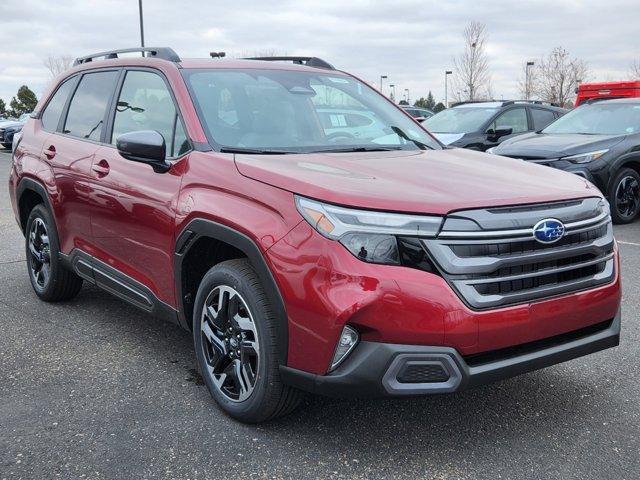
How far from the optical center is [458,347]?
2562mm

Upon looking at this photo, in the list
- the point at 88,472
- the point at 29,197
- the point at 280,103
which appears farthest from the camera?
the point at 29,197

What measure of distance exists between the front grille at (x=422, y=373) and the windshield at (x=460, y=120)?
899 centimetres

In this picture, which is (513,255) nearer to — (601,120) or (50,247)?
(50,247)

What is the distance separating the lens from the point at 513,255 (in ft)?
8.71

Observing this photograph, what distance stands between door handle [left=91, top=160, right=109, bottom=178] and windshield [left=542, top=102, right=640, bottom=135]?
7.25m

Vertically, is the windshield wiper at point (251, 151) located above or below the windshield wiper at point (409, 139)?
above

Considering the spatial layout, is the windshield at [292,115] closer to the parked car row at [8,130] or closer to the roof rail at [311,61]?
the roof rail at [311,61]

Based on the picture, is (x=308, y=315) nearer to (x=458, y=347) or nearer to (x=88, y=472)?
(x=458, y=347)

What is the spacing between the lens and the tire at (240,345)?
284 centimetres

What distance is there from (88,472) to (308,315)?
1109 mm

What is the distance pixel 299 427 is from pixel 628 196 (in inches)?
278

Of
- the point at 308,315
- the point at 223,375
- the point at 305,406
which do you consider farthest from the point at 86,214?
the point at 308,315

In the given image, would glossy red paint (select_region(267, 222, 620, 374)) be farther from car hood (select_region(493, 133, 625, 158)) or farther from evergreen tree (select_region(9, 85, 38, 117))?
evergreen tree (select_region(9, 85, 38, 117))

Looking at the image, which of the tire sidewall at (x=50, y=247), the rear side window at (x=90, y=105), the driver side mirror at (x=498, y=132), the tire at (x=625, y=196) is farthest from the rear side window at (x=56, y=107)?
the tire at (x=625, y=196)
